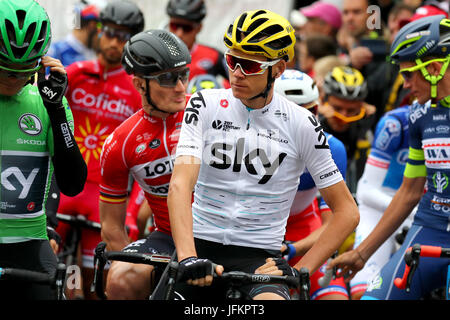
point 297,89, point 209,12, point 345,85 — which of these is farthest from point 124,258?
point 209,12

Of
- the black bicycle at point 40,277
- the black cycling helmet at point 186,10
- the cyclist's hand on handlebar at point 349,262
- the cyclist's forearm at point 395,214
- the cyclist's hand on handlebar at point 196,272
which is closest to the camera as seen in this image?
the cyclist's hand on handlebar at point 196,272

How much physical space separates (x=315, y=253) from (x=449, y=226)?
157 centimetres

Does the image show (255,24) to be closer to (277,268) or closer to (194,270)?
(277,268)

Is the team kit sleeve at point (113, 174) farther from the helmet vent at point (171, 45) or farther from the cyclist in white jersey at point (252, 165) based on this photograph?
the cyclist in white jersey at point (252, 165)

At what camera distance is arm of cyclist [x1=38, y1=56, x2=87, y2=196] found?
543cm

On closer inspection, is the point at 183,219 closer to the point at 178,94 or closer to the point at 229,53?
the point at 229,53

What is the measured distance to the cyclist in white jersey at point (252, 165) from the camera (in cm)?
546

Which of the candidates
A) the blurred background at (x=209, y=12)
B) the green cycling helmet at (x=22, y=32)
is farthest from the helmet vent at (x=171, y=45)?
the blurred background at (x=209, y=12)

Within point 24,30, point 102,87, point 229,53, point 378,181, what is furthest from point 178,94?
point 378,181

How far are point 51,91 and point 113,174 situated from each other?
1.24 m

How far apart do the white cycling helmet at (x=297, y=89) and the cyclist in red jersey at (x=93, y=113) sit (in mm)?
1659

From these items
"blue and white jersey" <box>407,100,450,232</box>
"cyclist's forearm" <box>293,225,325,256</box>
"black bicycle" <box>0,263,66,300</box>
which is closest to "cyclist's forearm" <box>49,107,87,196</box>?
"black bicycle" <box>0,263,66,300</box>

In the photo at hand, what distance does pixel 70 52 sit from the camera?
11.5 metres

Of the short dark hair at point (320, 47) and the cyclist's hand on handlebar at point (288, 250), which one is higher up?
the short dark hair at point (320, 47)
